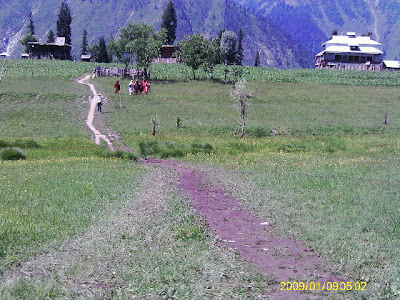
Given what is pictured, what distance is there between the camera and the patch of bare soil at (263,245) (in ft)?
32.8

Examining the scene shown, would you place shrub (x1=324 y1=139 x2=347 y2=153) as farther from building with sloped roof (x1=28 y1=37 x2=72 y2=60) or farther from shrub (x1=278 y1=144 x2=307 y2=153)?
building with sloped roof (x1=28 y1=37 x2=72 y2=60)

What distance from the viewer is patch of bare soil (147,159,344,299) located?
32.8ft

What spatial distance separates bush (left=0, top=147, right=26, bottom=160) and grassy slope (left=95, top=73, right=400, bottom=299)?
1041 cm

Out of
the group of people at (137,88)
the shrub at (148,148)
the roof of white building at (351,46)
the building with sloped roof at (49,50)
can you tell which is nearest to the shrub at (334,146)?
the shrub at (148,148)

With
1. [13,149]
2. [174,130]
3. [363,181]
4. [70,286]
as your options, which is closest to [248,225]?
[70,286]

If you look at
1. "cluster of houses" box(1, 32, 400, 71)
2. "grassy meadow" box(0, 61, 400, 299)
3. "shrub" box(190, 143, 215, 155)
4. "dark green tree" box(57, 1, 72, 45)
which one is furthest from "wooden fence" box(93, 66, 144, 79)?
"dark green tree" box(57, 1, 72, 45)

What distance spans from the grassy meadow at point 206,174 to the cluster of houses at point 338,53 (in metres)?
64.1

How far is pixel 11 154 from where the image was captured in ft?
Answer: 106

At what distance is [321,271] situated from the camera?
1051 centimetres

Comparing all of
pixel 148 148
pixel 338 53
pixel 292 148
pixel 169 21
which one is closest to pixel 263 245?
pixel 148 148

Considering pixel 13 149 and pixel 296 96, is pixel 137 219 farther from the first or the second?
pixel 296 96

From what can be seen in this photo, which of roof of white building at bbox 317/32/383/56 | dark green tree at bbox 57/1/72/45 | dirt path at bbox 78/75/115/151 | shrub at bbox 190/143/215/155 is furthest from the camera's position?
dark green tree at bbox 57/1/72/45

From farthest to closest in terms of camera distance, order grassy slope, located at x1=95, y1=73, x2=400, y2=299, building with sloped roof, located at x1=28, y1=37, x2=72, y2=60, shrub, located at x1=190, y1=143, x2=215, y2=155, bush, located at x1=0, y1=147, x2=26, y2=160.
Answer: building with sloped roof, located at x1=28, y1=37, x2=72, y2=60
shrub, located at x1=190, y1=143, x2=215, y2=155
bush, located at x1=0, y1=147, x2=26, y2=160
grassy slope, located at x1=95, y1=73, x2=400, y2=299

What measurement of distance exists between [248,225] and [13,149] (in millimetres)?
24105
